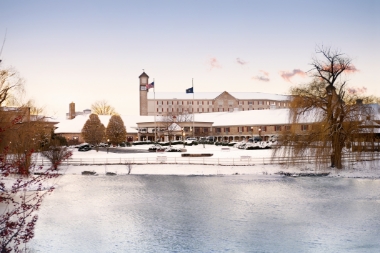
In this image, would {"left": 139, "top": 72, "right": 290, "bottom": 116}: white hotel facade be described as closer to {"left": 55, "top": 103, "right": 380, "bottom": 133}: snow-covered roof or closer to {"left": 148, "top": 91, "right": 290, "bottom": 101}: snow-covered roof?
{"left": 148, "top": 91, "right": 290, "bottom": 101}: snow-covered roof

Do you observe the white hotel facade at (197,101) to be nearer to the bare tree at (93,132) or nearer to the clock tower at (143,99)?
the clock tower at (143,99)

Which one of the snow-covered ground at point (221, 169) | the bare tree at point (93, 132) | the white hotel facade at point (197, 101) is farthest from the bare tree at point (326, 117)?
the white hotel facade at point (197, 101)

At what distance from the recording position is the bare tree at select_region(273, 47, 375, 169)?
3716cm

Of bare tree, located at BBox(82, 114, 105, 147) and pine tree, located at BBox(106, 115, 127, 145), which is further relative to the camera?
pine tree, located at BBox(106, 115, 127, 145)

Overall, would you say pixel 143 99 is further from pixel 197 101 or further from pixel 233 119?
pixel 233 119

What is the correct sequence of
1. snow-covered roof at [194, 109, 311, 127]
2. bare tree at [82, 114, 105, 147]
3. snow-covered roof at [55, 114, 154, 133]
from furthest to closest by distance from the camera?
snow-covered roof at [55, 114, 154, 133] → snow-covered roof at [194, 109, 311, 127] → bare tree at [82, 114, 105, 147]

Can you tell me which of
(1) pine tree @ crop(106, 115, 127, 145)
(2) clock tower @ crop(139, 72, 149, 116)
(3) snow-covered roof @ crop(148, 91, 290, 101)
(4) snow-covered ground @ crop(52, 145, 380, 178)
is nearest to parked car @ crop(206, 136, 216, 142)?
(1) pine tree @ crop(106, 115, 127, 145)

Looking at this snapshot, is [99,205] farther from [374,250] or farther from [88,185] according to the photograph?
[374,250]

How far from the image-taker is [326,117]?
37.5 metres

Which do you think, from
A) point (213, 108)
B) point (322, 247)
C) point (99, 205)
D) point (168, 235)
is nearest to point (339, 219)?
point (322, 247)

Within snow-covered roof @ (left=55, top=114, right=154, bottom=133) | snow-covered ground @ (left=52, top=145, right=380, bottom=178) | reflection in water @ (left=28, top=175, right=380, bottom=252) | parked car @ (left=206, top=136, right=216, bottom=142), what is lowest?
reflection in water @ (left=28, top=175, right=380, bottom=252)

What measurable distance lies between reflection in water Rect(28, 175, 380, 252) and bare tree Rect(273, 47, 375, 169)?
10.4 feet

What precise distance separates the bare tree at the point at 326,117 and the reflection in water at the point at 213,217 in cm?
316

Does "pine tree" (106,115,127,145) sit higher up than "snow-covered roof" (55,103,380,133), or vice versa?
"snow-covered roof" (55,103,380,133)
